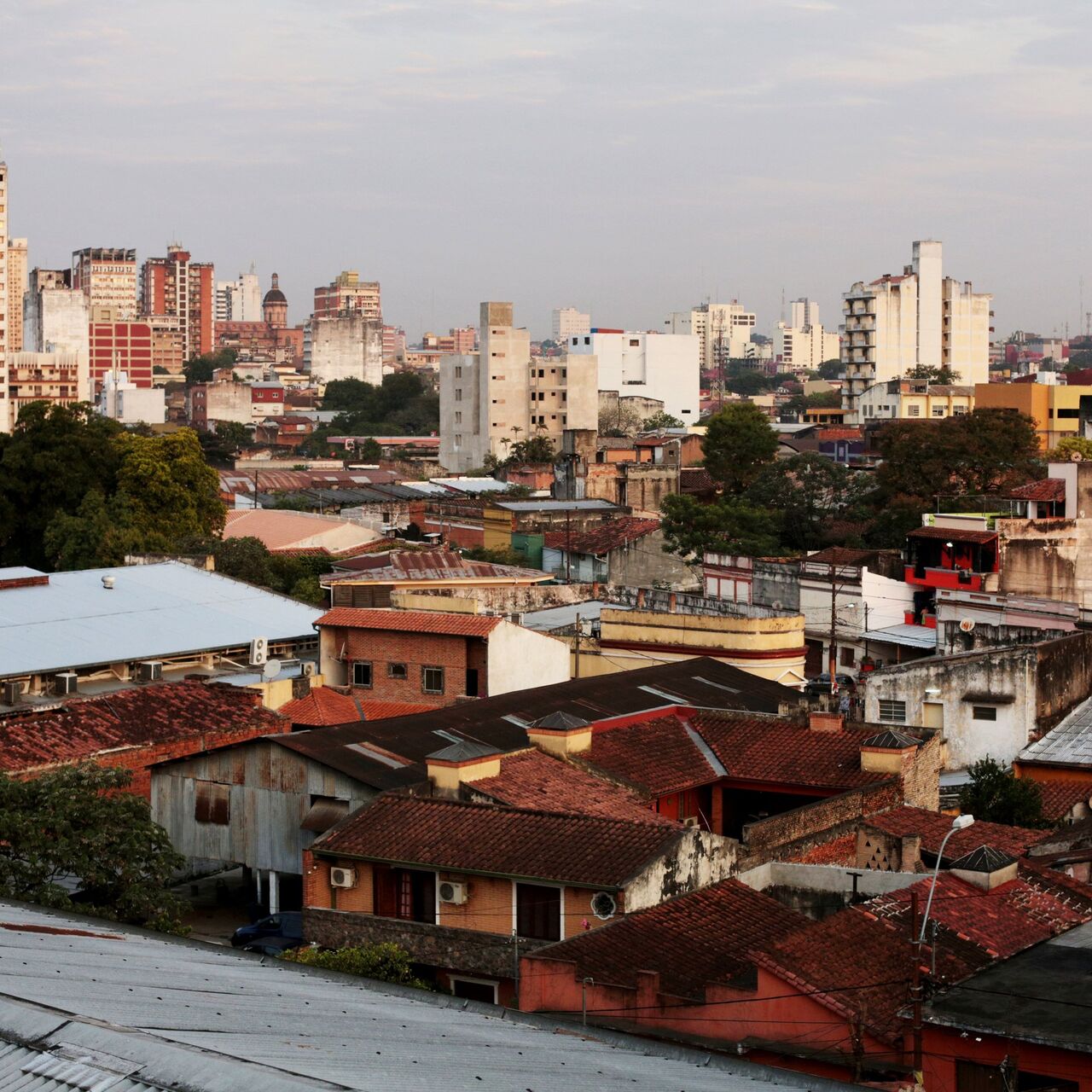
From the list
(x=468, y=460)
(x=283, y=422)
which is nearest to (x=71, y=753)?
(x=468, y=460)

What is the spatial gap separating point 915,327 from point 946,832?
259ft

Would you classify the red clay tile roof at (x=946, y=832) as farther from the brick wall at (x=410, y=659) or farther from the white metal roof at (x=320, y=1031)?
the brick wall at (x=410, y=659)

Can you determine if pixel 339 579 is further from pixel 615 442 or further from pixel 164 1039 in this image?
pixel 615 442

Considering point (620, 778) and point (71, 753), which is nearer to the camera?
point (620, 778)

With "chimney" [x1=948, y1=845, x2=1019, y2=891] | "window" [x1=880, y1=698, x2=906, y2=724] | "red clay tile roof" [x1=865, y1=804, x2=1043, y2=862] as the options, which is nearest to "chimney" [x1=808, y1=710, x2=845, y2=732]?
"red clay tile roof" [x1=865, y1=804, x2=1043, y2=862]

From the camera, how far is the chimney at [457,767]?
16.9m

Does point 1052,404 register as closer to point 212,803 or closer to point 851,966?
point 212,803

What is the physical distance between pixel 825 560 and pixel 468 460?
47335 millimetres

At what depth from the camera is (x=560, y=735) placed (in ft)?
61.0

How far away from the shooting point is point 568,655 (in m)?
27.2

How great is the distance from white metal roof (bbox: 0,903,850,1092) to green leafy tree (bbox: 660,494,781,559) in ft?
98.2

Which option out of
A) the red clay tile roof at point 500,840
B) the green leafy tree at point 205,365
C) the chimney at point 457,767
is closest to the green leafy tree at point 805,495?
the chimney at point 457,767

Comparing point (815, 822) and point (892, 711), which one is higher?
point (815, 822)

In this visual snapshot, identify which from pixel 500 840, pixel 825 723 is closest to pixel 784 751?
pixel 825 723
